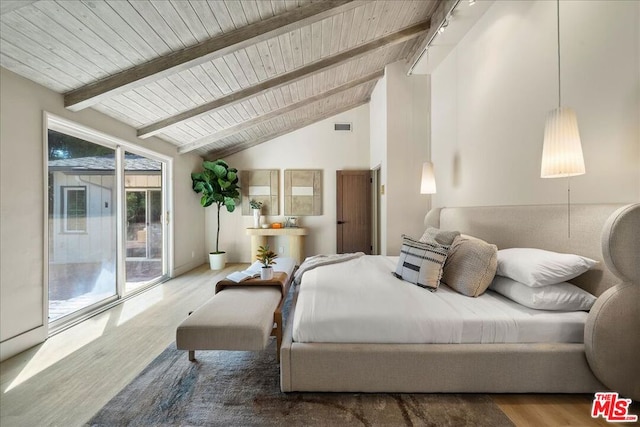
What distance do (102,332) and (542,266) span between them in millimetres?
3606

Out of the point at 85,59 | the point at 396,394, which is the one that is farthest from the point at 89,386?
the point at 85,59

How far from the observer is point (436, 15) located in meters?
3.07

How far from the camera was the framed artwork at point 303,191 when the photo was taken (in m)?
5.68

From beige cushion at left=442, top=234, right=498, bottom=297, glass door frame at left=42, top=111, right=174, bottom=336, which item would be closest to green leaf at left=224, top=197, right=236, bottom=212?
glass door frame at left=42, top=111, right=174, bottom=336

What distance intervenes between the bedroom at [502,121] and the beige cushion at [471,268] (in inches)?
25.7

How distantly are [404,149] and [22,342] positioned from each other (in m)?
4.73

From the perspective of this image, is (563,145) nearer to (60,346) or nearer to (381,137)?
(381,137)

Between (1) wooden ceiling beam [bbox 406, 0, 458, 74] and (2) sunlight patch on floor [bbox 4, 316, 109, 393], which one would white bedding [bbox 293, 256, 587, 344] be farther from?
(1) wooden ceiling beam [bbox 406, 0, 458, 74]

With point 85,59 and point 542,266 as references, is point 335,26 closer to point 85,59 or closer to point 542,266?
point 85,59

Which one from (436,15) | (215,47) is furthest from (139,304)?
(436,15)

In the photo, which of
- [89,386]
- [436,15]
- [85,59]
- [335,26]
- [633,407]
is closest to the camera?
[633,407]

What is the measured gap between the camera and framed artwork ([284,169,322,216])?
568cm

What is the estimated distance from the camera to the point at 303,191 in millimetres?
5688

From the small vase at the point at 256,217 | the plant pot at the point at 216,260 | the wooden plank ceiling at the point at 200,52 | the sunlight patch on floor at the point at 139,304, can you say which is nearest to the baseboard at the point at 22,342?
the sunlight patch on floor at the point at 139,304
